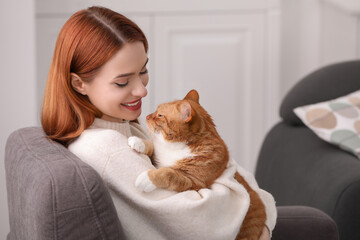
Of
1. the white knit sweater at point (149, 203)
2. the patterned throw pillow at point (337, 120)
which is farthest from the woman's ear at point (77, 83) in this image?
the patterned throw pillow at point (337, 120)

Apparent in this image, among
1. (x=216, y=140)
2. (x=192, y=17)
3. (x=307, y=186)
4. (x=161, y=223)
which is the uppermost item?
(x=192, y=17)

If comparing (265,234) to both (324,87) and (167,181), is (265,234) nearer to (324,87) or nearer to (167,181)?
(167,181)

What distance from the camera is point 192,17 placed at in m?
3.05

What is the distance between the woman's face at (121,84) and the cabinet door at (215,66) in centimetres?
191

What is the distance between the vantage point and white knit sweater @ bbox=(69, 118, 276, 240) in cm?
Answer: 98

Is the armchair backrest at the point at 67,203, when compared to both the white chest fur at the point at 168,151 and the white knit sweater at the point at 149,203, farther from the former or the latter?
the white chest fur at the point at 168,151

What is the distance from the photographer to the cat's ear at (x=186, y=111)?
108cm

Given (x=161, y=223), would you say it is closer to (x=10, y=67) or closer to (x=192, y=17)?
(x=10, y=67)

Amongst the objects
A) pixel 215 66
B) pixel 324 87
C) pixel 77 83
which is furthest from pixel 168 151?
pixel 215 66

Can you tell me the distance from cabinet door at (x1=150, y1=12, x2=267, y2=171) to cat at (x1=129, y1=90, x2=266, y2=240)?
6.23ft

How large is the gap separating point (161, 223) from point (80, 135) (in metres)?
0.28

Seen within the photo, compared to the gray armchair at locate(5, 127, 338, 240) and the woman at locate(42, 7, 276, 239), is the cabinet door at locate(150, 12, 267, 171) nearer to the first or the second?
the woman at locate(42, 7, 276, 239)

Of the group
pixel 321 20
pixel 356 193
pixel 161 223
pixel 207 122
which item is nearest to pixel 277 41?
pixel 321 20

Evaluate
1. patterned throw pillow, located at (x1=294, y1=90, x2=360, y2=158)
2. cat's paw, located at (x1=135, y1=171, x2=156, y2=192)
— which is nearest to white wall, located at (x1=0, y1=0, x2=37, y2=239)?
patterned throw pillow, located at (x1=294, y1=90, x2=360, y2=158)
